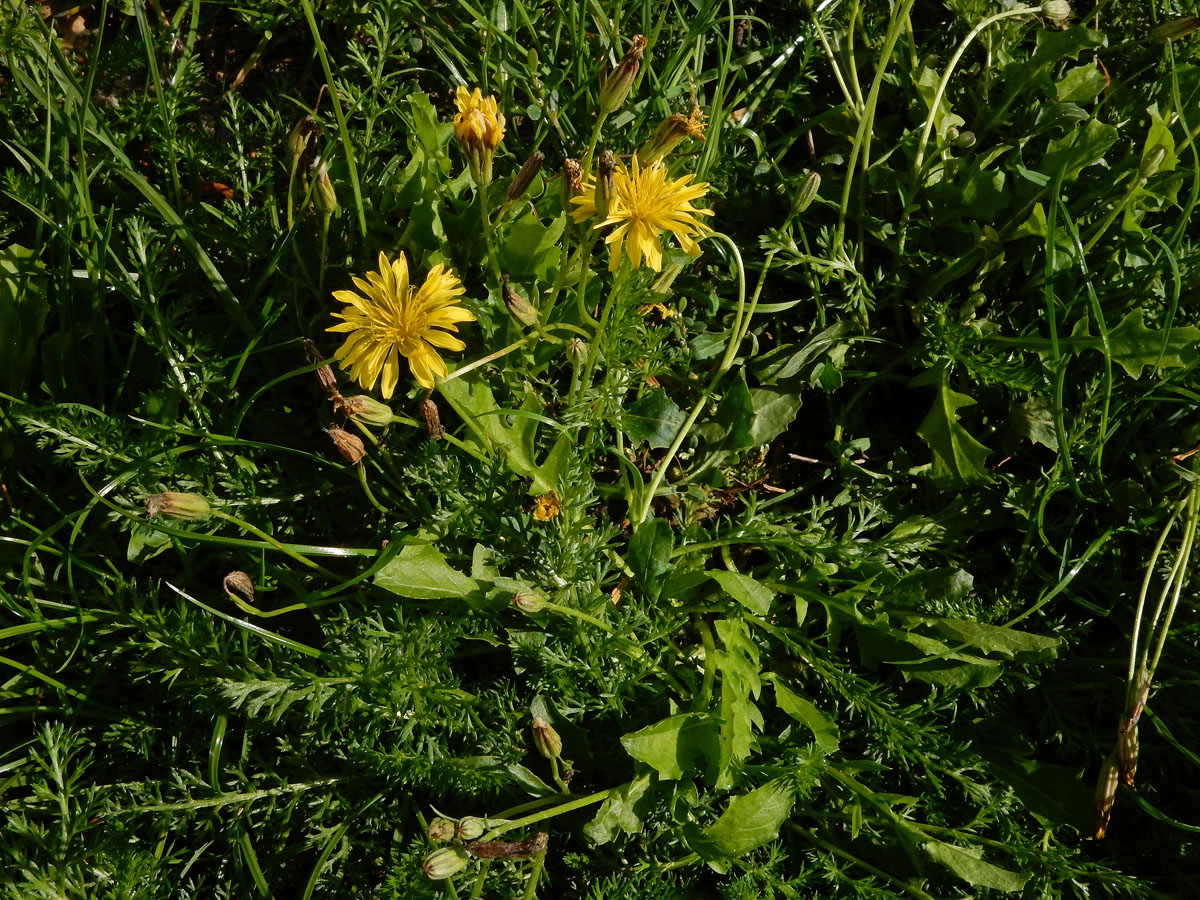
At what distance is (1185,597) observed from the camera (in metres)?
2.28

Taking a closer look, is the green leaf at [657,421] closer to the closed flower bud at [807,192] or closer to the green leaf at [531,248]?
the green leaf at [531,248]

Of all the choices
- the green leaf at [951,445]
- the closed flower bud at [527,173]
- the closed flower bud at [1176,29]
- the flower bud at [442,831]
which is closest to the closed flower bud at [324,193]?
the closed flower bud at [527,173]

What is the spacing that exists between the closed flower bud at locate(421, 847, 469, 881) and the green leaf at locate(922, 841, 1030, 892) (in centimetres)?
108

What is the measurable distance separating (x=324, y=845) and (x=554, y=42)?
6.67ft

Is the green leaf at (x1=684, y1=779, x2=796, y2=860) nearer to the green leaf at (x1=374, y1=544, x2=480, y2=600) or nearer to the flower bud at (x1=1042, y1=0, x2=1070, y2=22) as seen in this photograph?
the green leaf at (x1=374, y1=544, x2=480, y2=600)

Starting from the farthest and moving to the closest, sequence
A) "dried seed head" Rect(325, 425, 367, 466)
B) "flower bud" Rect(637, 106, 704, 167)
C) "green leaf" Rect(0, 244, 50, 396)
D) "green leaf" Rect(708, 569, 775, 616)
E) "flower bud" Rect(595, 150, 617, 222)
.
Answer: "green leaf" Rect(0, 244, 50, 396) → "green leaf" Rect(708, 569, 775, 616) → "flower bud" Rect(637, 106, 704, 167) → "dried seed head" Rect(325, 425, 367, 466) → "flower bud" Rect(595, 150, 617, 222)

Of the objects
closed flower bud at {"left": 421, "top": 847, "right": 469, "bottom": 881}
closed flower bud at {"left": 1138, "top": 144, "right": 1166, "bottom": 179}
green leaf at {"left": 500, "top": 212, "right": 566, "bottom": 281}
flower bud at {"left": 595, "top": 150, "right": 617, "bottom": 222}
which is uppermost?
closed flower bud at {"left": 1138, "top": 144, "right": 1166, "bottom": 179}

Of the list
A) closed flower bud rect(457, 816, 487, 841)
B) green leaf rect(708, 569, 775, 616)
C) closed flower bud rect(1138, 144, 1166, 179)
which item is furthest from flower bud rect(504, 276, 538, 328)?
closed flower bud rect(1138, 144, 1166, 179)

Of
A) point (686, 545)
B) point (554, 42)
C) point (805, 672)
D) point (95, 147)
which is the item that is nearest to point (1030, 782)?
point (805, 672)

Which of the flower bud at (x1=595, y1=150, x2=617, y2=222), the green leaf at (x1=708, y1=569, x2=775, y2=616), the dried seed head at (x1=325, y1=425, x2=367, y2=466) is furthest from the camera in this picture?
the green leaf at (x1=708, y1=569, x2=775, y2=616)

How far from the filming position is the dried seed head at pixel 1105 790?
6.84 feet

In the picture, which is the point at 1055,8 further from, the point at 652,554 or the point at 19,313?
the point at 19,313

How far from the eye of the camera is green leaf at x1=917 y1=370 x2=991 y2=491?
2287mm

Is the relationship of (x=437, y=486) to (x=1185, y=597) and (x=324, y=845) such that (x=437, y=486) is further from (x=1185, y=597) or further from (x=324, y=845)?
(x=1185, y=597)
